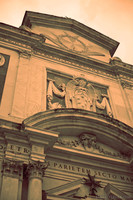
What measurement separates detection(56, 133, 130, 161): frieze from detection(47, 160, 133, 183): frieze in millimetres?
729

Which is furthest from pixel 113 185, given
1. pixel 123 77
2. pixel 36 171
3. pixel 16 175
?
pixel 123 77

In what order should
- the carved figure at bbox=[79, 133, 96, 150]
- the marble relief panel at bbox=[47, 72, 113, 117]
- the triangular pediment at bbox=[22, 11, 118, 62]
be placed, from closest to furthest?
the carved figure at bbox=[79, 133, 96, 150] < the marble relief panel at bbox=[47, 72, 113, 117] < the triangular pediment at bbox=[22, 11, 118, 62]

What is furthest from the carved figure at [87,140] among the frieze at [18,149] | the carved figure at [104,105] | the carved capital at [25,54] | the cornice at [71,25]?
the cornice at [71,25]

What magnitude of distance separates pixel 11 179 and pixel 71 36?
1091cm

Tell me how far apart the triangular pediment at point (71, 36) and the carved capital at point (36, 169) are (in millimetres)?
7597

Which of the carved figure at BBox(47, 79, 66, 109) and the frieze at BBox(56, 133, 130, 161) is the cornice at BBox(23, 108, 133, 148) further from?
the carved figure at BBox(47, 79, 66, 109)

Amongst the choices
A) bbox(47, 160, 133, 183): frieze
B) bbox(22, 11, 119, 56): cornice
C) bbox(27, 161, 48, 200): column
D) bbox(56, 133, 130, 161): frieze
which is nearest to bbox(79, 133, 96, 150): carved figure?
bbox(56, 133, 130, 161): frieze

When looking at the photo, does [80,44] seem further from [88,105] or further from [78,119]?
[78,119]

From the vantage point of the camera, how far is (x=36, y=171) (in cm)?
714

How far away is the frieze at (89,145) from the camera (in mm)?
9281

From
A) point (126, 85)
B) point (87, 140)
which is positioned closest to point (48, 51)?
point (126, 85)

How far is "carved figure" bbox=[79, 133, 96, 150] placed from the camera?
942 cm

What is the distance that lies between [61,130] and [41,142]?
4.90ft

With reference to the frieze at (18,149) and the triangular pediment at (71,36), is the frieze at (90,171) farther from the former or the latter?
the triangular pediment at (71,36)
